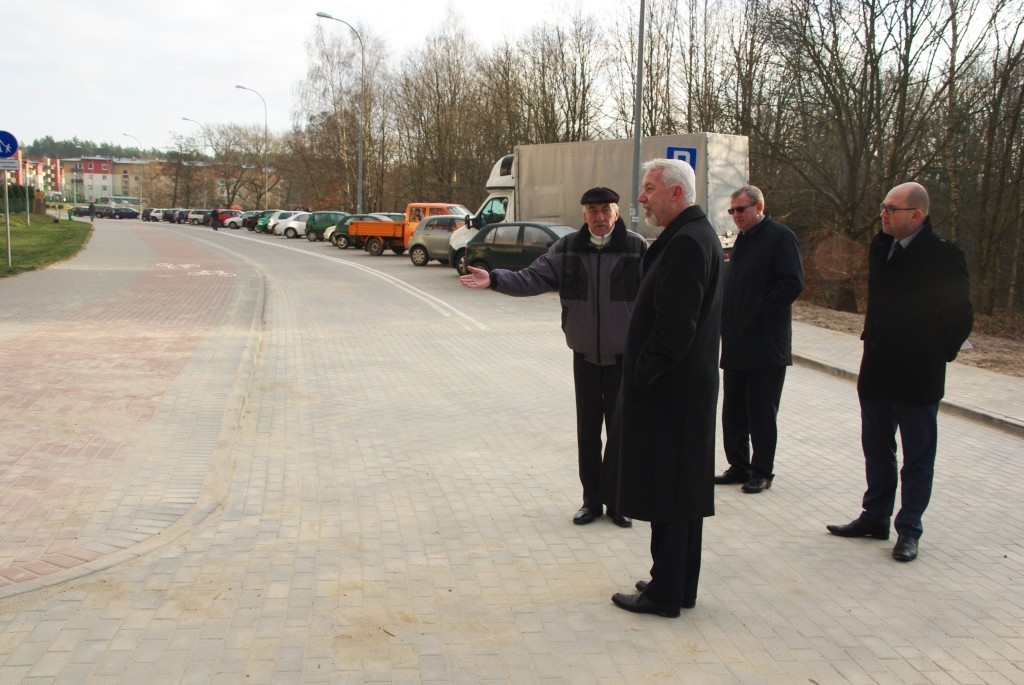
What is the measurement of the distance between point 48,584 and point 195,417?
3.58m

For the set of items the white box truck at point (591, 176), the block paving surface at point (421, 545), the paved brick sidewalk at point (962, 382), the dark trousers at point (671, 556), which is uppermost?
the white box truck at point (591, 176)

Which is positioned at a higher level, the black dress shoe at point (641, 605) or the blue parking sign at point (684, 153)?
the blue parking sign at point (684, 153)

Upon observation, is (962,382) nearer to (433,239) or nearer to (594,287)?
(594,287)

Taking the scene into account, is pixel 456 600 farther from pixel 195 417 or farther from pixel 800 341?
pixel 800 341

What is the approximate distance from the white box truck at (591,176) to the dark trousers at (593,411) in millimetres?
14162

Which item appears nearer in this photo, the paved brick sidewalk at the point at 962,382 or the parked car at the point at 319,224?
the paved brick sidewalk at the point at 962,382

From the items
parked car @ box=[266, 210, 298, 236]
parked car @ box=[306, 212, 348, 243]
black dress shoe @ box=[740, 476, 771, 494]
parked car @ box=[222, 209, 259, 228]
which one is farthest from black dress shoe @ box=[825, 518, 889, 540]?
parked car @ box=[222, 209, 259, 228]

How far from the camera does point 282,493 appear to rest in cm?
579

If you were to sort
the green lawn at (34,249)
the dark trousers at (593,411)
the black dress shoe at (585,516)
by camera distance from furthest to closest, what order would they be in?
the green lawn at (34,249) < the black dress shoe at (585,516) < the dark trousers at (593,411)

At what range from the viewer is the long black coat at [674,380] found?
3725mm

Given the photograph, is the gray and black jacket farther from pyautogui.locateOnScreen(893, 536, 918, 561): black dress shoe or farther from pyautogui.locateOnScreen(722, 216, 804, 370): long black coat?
pyautogui.locateOnScreen(893, 536, 918, 561): black dress shoe

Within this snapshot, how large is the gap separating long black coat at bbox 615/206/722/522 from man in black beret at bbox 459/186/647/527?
3.18 feet

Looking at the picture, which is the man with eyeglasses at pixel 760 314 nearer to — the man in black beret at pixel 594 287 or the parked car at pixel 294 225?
the man in black beret at pixel 594 287

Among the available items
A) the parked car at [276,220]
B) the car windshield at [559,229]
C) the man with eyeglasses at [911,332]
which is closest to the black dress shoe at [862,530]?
the man with eyeglasses at [911,332]
